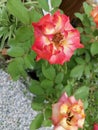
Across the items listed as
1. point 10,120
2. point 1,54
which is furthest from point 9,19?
point 10,120

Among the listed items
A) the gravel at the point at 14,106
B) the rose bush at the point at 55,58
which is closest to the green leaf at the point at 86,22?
the rose bush at the point at 55,58

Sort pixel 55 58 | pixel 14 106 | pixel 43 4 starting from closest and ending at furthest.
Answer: pixel 55 58
pixel 43 4
pixel 14 106

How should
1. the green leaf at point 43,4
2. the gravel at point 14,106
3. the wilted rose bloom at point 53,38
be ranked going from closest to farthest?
the wilted rose bloom at point 53,38 → the green leaf at point 43,4 → the gravel at point 14,106

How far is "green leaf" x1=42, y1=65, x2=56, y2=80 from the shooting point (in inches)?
32.6

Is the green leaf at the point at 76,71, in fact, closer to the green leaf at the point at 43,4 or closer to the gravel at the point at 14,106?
the green leaf at the point at 43,4

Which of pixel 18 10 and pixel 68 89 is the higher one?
pixel 18 10

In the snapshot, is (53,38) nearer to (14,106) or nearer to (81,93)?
(81,93)

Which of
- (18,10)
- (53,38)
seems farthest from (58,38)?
(18,10)

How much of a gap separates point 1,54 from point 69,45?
75 cm

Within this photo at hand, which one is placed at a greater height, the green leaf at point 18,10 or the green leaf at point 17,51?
the green leaf at point 18,10

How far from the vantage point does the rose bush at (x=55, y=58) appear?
2.27ft

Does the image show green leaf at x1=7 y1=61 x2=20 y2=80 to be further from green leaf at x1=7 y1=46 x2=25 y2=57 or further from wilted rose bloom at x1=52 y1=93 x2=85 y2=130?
wilted rose bloom at x1=52 y1=93 x2=85 y2=130

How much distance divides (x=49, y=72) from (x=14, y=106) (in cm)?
59

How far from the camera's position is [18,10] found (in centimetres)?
75
